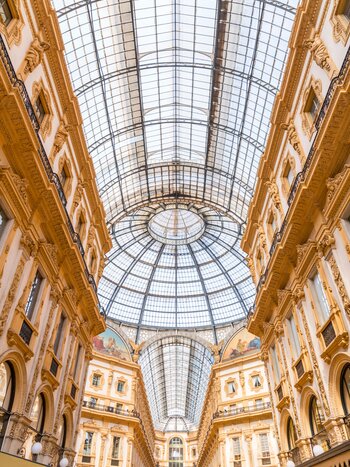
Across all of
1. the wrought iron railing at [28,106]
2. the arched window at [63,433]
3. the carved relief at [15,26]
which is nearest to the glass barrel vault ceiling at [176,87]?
the carved relief at [15,26]

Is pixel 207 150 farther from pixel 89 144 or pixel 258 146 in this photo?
pixel 89 144

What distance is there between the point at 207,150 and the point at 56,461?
31.4m

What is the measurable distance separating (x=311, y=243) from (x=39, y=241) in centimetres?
1251

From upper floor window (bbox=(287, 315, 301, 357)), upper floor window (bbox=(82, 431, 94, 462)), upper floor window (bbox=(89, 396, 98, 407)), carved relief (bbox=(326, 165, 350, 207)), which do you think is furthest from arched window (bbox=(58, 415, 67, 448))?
upper floor window (bbox=(89, 396, 98, 407))

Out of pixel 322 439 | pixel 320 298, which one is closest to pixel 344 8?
pixel 320 298

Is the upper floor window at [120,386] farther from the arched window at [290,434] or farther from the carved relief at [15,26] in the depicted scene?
the carved relief at [15,26]

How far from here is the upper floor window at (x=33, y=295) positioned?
16.5 meters

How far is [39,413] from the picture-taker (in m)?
17.3

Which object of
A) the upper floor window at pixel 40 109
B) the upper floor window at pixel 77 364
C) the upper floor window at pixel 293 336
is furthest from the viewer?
the upper floor window at pixel 77 364

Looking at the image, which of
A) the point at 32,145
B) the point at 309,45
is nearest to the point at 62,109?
the point at 32,145

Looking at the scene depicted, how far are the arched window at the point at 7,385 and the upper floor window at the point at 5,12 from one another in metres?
13.3

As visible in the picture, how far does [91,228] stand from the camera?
26266mm

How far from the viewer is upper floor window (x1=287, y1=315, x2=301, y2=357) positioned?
19.1m

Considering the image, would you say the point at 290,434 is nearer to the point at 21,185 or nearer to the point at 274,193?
the point at 274,193
